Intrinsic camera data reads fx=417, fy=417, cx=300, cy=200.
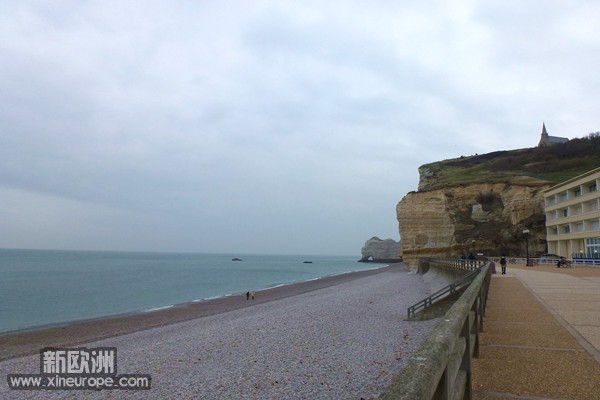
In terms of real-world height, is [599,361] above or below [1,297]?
above

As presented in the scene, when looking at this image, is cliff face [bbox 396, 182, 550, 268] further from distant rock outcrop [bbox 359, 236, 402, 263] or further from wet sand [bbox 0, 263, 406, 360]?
distant rock outcrop [bbox 359, 236, 402, 263]

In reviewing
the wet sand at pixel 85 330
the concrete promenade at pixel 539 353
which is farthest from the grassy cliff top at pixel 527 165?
the concrete promenade at pixel 539 353

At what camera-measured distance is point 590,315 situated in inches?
421

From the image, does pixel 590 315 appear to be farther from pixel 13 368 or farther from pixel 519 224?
pixel 519 224

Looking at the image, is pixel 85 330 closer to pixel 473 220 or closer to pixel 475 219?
pixel 473 220

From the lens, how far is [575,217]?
49844 millimetres

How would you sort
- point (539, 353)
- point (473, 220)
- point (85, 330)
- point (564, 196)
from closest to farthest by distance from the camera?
1. point (539, 353)
2. point (85, 330)
3. point (564, 196)
4. point (473, 220)

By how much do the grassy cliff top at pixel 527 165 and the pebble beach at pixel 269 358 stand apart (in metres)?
63.3

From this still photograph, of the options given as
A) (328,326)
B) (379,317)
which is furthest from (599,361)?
(379,317)

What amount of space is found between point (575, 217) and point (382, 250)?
5473 inches

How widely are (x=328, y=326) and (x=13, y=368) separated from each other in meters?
12.7

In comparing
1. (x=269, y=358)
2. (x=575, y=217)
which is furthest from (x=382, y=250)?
(x=269, y=358)

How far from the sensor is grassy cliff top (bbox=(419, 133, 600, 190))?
79.9 meters

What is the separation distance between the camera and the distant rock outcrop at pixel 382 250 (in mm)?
186250
